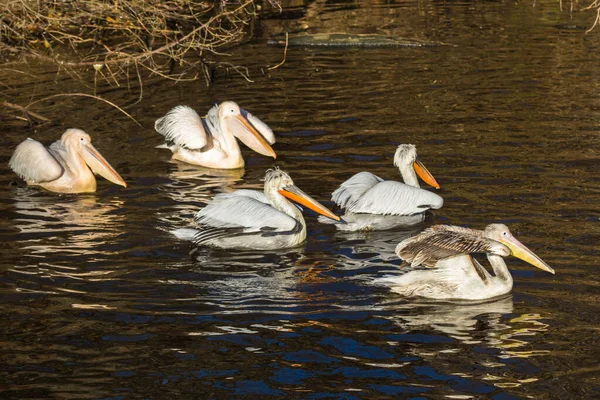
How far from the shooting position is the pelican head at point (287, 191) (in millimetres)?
7309

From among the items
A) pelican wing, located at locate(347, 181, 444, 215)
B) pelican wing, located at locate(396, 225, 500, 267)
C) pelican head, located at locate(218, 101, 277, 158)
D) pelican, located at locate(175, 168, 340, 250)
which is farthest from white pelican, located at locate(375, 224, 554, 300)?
pelican head, located at locate(218, 101, 277, 158)

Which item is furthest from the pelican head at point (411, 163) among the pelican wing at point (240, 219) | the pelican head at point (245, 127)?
the pelican head at point (245, 127)

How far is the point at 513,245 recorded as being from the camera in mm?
6184

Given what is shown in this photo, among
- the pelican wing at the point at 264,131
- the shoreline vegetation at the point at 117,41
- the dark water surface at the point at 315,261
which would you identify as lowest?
the dark water surface at the point at 315,261

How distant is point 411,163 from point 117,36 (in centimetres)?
662

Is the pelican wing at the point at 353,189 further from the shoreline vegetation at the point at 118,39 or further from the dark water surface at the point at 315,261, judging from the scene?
the shoreline vegetation at the point at 118,39

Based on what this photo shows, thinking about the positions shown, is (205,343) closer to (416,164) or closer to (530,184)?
(416,164)

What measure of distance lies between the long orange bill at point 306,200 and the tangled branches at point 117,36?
2.57 meters

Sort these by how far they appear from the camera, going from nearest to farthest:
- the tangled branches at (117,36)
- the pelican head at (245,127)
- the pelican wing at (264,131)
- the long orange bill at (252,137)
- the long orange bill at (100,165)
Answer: the long orange bill at (100,165)
the long orange bill at (252,137)
the pelican head at (245,127)
the pelican wing at (264,131)
the tangled branches at (117,36)

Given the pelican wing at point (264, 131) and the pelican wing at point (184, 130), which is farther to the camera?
the pelican wing at point (264, 131)

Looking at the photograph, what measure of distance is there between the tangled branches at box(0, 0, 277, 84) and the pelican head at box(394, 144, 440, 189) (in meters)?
2.51

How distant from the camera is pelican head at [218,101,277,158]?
948 cm

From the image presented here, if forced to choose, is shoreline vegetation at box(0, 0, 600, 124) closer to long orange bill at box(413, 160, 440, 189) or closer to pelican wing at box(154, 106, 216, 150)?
pelican wing at box(154, 106, 216, 150)

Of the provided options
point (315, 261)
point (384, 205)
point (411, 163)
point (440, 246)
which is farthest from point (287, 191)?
point (440, 246)
